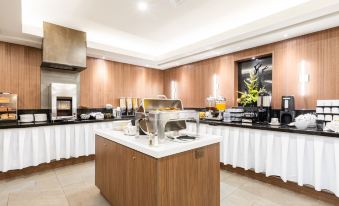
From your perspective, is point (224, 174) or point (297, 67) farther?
point (224, 174)

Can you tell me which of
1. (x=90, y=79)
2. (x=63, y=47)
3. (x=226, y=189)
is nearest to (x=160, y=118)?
(x=226, y=189)

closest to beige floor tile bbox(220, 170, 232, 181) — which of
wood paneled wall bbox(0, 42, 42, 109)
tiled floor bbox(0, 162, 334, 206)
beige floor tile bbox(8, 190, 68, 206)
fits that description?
tiled floor bbox(0, 162, 334, 206)

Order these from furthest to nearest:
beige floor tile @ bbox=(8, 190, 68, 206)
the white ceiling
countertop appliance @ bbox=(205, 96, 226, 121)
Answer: countertop appliance @ bbox=(205, 96, 226, 121)
the white ceiling
beige floor tile @ bbox=(8, 190, 68, 206)

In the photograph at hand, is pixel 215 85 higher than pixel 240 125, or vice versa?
pixel 215 85

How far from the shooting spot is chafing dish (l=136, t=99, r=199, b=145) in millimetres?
1686

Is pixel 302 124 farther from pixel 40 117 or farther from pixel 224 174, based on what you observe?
pixel 40 117

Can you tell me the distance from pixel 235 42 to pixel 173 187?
10.2 feet

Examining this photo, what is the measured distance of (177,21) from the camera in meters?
3.43

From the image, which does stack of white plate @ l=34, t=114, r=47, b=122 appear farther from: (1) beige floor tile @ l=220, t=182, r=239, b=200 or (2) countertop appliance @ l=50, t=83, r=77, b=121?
(1) beige floor tile @ l=220, t=182, r=239, b=200

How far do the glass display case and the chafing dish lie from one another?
2710 mm

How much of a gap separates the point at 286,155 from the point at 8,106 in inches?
189

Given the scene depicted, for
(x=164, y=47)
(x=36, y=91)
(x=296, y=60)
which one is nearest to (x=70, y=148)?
(x=36, y=91)

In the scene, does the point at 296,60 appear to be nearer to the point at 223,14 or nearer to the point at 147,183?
the point at 223,14

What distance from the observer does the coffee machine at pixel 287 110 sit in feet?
10.2
